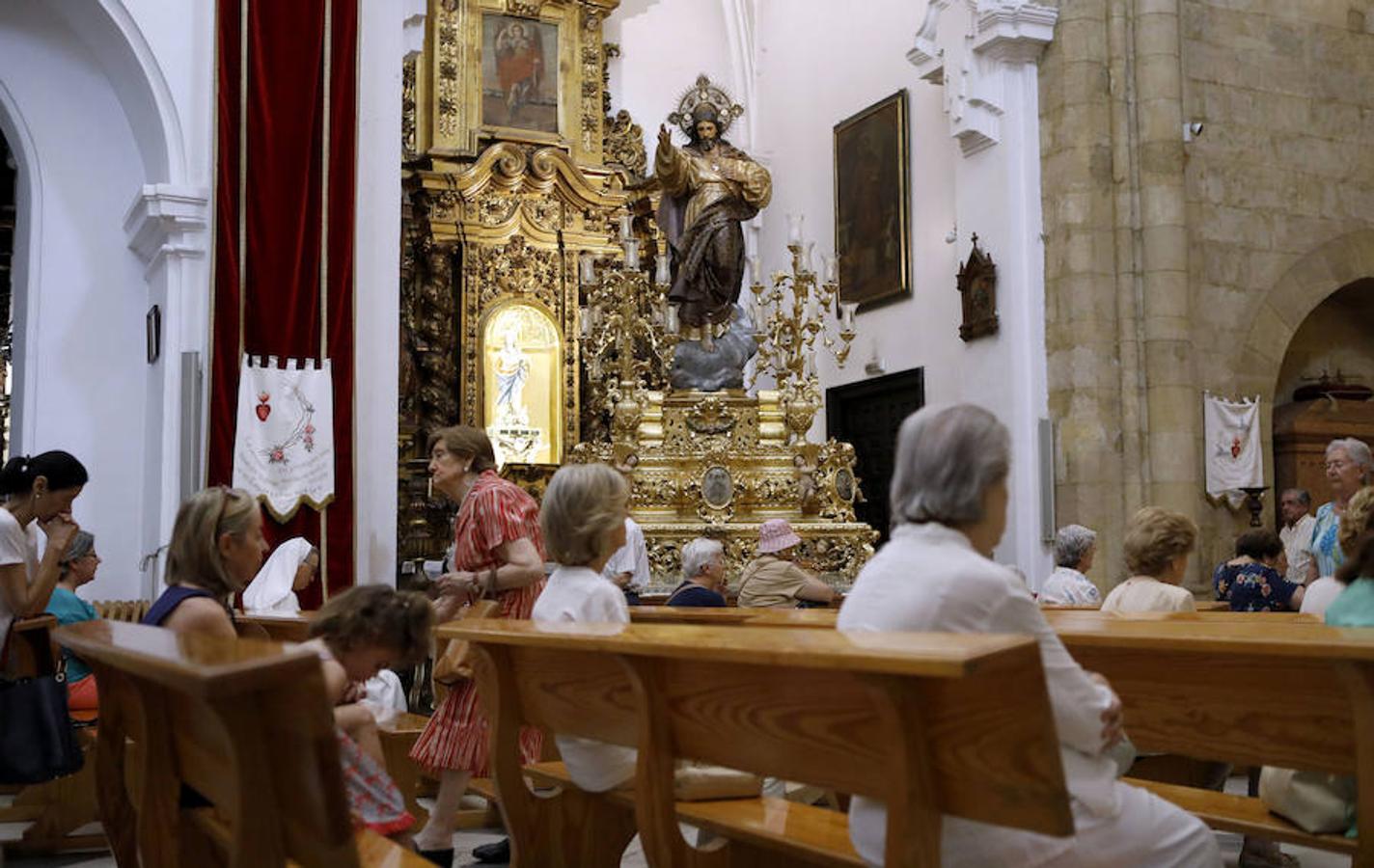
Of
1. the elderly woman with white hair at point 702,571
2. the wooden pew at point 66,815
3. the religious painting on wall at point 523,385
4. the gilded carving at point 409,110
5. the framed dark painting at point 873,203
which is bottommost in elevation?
the wooden pew at point 66,815

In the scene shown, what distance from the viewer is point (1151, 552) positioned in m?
5.14

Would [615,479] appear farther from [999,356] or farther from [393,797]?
[999,356]

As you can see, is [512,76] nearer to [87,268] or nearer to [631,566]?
[87,268]

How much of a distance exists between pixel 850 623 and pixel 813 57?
14.0 metres

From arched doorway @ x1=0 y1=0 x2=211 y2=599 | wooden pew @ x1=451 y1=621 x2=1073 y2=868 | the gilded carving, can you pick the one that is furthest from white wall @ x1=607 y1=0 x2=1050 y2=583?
wooden pew @ x1=451 y1=621 x2=1073 y2=868

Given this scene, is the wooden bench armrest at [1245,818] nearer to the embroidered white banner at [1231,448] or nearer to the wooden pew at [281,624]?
the wooden pew at [281,624]

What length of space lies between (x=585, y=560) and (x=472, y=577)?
779 mm

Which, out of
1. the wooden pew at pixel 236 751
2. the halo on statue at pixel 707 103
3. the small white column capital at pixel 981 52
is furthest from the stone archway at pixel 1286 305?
the wooden pew at pixel 236 751

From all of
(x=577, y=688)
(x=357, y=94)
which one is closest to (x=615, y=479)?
(x=577, y=688)

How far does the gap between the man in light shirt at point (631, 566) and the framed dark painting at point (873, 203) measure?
5537 mm

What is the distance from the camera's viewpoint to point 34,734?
15.1 feet

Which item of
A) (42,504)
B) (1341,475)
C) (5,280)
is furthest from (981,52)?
(5,280)

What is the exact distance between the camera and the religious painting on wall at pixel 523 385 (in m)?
14.3

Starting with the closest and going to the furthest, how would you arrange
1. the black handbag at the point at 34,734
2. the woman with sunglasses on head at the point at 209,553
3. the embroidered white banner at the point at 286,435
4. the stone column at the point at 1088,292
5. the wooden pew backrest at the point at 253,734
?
the wooden pew backrest at the point at 253,734
the woman with sunglasses on head at the point at 209,553
the black handbag at the point at 34,734
the embroidered white banner at the point at 286,435
the stone column at the point at 1088,292
